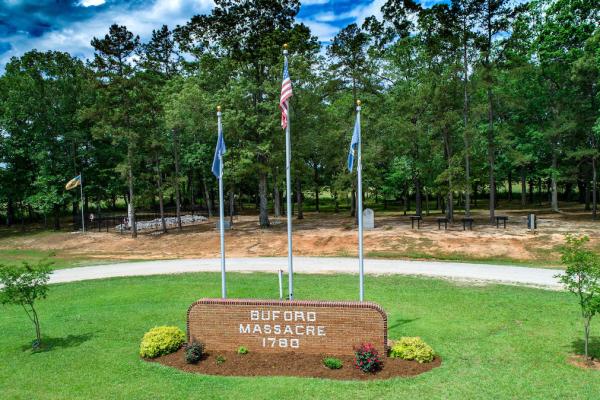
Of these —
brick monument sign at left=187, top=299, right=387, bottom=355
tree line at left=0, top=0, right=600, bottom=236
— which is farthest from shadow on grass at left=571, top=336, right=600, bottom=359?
tree line at left=0, top=0, right=600, bottom=236

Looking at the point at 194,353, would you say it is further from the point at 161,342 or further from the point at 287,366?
the point at 287,366

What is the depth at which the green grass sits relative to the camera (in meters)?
27.3

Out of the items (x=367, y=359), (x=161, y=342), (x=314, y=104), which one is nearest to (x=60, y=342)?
(x=161, y=342)

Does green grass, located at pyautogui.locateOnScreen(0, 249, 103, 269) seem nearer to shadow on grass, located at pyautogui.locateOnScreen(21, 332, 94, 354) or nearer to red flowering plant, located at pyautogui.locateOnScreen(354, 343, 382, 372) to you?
shadow on grass, located at pyautogui.locateOnScreen(21, 332, 94, 354)

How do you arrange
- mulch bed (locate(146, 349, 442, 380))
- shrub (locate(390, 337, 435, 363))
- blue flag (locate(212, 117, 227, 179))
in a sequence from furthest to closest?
blue flag (locate(212, 117, 227, 179)) < shrub (locate(390, 337, 435, 363)) < mulch bed (locate(146, 349, 442, 380))

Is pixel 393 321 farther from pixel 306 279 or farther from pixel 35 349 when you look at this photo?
pixel 35 349

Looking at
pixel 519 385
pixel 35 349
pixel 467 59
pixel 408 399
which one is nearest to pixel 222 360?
pixel 408 399

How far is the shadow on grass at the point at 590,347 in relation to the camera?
11471 mm

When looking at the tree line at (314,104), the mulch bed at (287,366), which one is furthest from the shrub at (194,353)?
the tree line at (314,104)

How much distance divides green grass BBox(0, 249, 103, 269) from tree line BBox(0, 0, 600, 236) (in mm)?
7456

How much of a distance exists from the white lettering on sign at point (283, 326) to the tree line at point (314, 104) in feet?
74.5

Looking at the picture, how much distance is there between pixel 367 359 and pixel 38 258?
26.4 m

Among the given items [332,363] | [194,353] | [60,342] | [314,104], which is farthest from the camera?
[314,104]

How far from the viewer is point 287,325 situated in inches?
455
